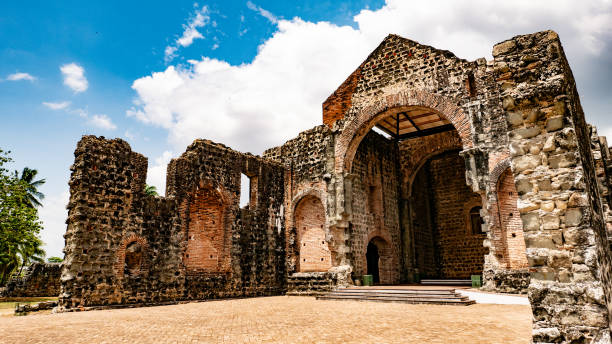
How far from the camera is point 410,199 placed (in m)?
19.9

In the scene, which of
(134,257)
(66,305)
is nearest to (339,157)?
(134,257)

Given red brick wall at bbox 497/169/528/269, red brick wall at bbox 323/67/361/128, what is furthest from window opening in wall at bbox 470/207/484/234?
red brick wall at bbox 323/67/361/128

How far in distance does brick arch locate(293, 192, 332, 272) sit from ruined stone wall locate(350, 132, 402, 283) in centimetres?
134

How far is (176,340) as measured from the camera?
597 centimetres

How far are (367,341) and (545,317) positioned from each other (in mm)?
2334

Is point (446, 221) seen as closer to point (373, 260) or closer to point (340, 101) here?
point (373, 260)

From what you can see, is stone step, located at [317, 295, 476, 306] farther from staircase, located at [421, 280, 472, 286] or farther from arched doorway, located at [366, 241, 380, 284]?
staircase, located at [421, 280, 472, 286]

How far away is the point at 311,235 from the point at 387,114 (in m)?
6.00

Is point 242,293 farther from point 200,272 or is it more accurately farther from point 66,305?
point 66,305

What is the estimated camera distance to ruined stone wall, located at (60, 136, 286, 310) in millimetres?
11367

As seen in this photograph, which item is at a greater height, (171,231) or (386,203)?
(386,203)

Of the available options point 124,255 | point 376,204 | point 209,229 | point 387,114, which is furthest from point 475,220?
point 124,255

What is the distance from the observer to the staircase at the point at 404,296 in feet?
35.9

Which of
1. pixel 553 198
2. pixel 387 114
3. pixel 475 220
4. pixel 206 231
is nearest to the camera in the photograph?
pixel 553 198
